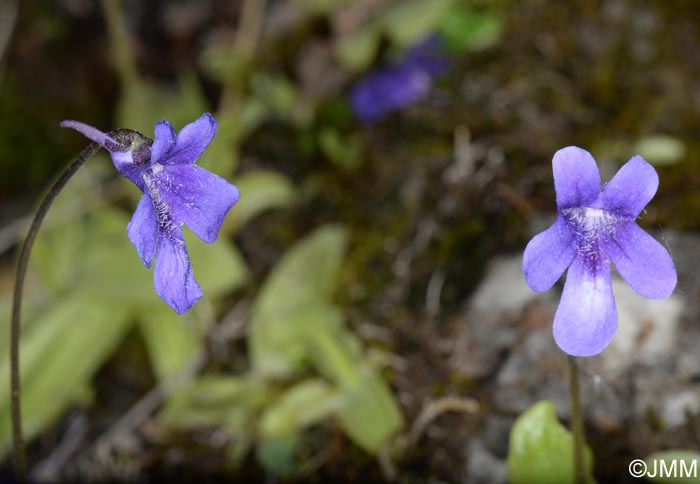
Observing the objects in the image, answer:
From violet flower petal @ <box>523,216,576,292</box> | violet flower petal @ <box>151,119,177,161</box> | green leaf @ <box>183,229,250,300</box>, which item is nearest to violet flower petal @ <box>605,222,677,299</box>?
violet flower petal @ <box>523,216,576,292</box>

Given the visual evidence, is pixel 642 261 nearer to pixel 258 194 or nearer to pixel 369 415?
pixel 369 415

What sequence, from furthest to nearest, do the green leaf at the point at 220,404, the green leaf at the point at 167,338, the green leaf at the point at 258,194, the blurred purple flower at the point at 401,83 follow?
the blurred purple flower at the point at 401,83, the green leaf at the point at 258,194, the green leaf at the point at 167,338, the green leaf at the point at 220,404

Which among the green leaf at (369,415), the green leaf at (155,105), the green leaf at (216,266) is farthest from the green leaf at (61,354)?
the green leaf at (369,415)

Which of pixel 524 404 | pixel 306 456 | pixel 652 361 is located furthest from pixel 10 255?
pixel 652 361

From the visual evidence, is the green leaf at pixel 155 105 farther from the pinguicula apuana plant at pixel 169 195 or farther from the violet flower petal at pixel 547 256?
the violet flower petal at pixel 547 256

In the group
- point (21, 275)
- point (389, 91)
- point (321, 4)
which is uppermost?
point (321, 4)

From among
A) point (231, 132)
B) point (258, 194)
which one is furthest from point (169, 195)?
point (231, 132)
